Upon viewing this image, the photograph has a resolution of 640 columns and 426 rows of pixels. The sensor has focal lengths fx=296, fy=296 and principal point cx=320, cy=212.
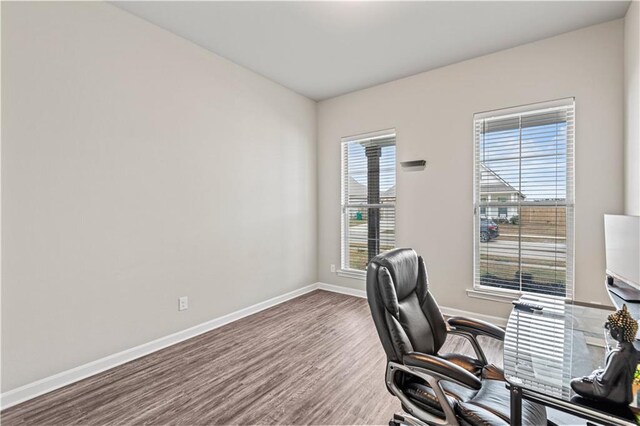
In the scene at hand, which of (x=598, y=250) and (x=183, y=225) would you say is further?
(x=183, y=225)

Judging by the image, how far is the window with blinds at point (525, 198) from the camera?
294cm

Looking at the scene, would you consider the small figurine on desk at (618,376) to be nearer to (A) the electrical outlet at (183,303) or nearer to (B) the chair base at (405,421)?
(B) the chair base at (405,421)

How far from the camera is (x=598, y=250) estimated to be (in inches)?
108

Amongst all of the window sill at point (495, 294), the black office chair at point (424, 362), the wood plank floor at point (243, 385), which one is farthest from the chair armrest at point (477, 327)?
the window sill at point (495, 294)

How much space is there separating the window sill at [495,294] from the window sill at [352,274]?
4.73 feet

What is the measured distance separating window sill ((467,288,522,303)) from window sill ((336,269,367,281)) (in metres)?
1.44

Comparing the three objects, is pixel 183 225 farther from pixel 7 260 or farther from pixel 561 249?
pixel 561 249

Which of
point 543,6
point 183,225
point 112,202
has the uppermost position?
point 543,6

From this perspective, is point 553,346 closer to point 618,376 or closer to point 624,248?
point 618,376

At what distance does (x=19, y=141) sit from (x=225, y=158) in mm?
1658

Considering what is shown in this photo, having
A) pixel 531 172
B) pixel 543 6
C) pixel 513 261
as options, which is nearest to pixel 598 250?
pixel 513 261

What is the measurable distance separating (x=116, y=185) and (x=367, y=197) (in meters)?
3.07

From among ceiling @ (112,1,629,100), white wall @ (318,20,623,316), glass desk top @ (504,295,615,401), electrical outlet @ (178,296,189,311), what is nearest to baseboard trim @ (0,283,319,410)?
electrical outlet @ (178,296,189,311)

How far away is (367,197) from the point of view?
14.4 feet
